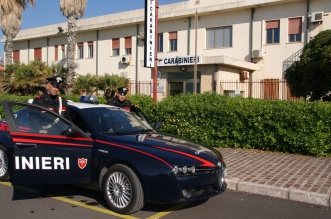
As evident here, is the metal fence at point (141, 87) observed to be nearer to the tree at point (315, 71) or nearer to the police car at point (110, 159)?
the tree at point (315, 71)

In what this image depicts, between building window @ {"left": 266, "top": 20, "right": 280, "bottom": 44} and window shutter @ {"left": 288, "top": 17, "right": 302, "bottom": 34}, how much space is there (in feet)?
2.44

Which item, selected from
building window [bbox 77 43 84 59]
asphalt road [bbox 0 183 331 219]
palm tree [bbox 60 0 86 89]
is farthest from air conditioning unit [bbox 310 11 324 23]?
building window [bbox 77 43 84 59]

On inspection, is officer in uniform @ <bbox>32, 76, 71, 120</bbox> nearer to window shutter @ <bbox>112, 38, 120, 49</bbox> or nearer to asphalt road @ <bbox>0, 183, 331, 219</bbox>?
asphalt road @ <bbox>0, 183, 331, 219</bbox>

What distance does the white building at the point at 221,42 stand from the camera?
66.4 feet

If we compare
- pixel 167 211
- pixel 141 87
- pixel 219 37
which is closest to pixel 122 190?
pixel 167 211

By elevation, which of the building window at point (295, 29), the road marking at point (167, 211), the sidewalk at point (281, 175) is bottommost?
the road marking at point (167, 211)

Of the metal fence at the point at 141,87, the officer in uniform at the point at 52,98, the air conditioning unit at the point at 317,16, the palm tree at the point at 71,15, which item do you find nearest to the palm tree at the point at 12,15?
the palm tree at the point at 71,15

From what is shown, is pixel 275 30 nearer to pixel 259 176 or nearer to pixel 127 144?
pixel 259 176

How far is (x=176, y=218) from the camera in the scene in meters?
4.66

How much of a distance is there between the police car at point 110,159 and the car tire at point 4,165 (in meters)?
1.14

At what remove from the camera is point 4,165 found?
20.5 feet

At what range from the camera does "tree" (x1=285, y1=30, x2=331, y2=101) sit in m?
12.3

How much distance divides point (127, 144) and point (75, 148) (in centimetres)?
79

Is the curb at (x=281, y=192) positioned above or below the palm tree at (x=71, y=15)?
below
